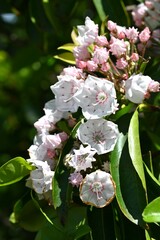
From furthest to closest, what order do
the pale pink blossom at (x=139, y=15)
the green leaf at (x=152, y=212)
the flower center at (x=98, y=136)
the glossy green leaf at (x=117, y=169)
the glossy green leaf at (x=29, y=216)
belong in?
1. the pale pink blossom at (x=139, y=15)
2. the glossy green leaf at (x=29, y=216)
3. the flower center at (x=98, y=136)
4. the glossy green leaf at (x=117, y=169)
5. the green leaf at (x=152, y=212)

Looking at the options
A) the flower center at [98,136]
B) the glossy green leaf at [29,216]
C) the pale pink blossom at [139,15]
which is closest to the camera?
the flower center at [98,136]

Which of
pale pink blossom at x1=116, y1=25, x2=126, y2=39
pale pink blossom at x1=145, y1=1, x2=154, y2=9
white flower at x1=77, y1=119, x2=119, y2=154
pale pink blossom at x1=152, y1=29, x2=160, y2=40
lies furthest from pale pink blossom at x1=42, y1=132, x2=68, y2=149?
pale pink blossom at x1=145, y1=1, x2=154, y2=9

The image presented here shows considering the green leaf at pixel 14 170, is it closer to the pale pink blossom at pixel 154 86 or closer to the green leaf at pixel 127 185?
the green leaf at pixel 127 185

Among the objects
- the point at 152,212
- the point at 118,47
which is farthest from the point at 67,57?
the point at 152,212

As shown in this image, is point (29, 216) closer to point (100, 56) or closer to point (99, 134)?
point (99, 134)

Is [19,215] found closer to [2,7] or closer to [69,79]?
[69,79]

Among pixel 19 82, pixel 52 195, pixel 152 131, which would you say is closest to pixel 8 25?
pixel 19 82

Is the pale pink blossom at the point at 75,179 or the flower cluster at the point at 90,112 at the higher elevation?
the flower cluster at the point at 90,112

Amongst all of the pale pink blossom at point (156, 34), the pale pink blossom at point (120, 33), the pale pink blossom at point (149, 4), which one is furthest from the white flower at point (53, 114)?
the pale pink blossom at point (149, 4)
